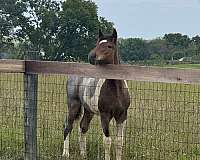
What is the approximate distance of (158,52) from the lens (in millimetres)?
50312

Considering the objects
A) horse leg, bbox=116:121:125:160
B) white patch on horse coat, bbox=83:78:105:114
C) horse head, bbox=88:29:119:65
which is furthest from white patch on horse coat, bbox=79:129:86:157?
horse head, bbox=88:29:119:65

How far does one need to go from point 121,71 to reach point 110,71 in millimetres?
160

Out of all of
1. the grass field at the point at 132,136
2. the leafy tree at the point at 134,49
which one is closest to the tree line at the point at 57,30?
the leafy tree at the point at 134,49

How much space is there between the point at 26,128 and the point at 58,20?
56.3 meters

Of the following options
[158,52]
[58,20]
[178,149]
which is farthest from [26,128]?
[58,20]

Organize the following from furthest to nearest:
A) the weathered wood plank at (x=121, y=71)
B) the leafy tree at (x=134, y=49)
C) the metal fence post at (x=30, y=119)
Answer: the leafy tree at (x=134, y=49) → the metal fence post at (x=30, y=119) → the weathered wood plank at (x=121, y=71)

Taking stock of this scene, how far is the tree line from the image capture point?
57.3 m

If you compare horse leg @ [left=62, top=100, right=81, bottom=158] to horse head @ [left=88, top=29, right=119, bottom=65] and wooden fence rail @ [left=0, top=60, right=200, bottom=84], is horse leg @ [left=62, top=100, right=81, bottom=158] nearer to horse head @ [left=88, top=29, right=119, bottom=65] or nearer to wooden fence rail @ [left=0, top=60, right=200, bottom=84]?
horse head @ [left=88, top=29, right=119, bottom=65]

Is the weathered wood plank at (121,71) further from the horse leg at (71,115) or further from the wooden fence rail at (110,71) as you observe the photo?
the horse leg at (71,115)

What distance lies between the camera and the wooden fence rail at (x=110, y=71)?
5.74 metres

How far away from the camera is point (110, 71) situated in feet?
20.5

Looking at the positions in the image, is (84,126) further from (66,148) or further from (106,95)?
(106,95)

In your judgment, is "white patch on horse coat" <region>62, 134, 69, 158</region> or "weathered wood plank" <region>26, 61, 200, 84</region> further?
"white patch on horse coat" <region>62, 134, 69, 158</region>

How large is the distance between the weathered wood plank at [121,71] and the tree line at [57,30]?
156 ft
